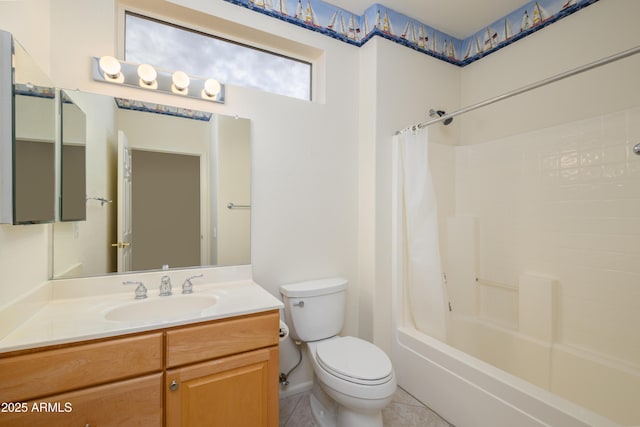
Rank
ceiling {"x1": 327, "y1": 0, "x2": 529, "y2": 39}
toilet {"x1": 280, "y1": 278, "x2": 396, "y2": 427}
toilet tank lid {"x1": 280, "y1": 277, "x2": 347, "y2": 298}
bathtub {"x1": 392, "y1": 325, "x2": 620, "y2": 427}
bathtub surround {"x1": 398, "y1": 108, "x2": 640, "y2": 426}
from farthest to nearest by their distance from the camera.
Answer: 1. ceiling {"x1": 327, "y1": 0, "x2": 529, "y2": 39}
2. toilet tank lid {"x1": 280, "y1": 277, "x2": 347, "y2": 298}
3. bathtub surround {"x1": 398, "y1": 108, "x2": 640, "y2": 426}
4. toilet {"x1": 280, "y1": 278, "x2": 396, "y2": 427}
5. bathtub {"x1": 392, "y1": 325, "x2": 620, "y2": 427}

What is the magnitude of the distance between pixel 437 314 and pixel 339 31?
6.92ft

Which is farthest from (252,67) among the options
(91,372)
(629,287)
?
(629,287)

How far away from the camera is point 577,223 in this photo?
180cm

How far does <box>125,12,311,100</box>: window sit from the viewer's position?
5.30ft

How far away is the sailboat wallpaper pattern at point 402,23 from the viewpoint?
1.88m

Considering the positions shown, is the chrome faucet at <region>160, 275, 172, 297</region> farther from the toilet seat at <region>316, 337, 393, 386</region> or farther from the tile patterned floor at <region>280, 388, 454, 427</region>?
the tile patterned floor at <region>280, 388, 454, 427</region>

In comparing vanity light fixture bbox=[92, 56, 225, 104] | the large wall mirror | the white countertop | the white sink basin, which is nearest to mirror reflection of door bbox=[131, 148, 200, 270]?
the large wall mirror

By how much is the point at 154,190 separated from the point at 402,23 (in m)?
2.07

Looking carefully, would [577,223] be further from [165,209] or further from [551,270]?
[165,209]

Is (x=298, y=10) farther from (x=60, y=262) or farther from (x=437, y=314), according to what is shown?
(x=437, y=314)

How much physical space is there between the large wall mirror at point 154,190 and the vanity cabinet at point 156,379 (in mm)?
552

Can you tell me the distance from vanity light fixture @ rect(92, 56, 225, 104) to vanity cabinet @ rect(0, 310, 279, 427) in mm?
1229

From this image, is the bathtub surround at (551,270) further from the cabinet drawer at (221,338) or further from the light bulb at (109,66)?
the light bulb at (109,66)

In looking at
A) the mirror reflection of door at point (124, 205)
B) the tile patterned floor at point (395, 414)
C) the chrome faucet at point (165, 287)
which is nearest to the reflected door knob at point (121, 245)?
the mirror reflection of door at point (124, 205)
